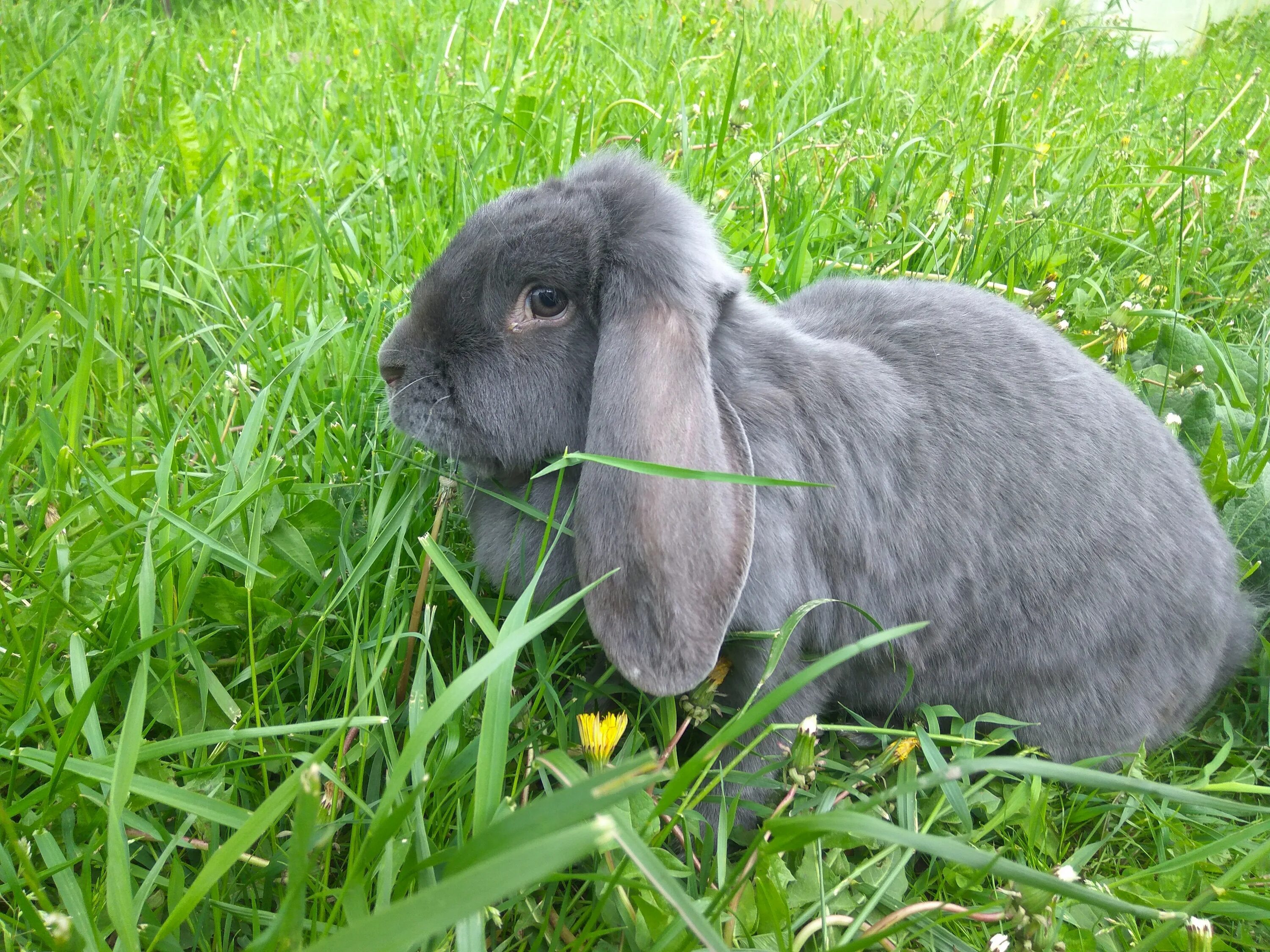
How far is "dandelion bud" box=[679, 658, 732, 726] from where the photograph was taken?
195 centimetres

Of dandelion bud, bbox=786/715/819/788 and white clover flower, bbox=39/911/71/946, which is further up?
white clover flower, bbox=39/911/71/946

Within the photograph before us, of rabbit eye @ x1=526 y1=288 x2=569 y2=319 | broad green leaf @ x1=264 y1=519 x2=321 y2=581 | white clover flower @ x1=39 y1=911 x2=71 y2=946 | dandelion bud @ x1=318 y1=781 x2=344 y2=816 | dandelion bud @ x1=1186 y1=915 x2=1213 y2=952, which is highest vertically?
rabbit eye @ x1=526 y1=288 x2=569 y2=319

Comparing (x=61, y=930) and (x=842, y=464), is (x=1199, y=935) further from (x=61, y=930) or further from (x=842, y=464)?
(x=61, y=930)

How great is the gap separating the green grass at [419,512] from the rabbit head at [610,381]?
0.21 metres

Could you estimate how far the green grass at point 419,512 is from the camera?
1.46 metres

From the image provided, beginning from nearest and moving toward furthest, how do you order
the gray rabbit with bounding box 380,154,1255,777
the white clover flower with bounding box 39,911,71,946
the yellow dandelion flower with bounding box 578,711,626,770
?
the white clover flower with bounding box 39,911,71,946 < the yellow dandelion flower with bounding box 578,711,626,770 < the gray rabbit with bounding box 380,154,1255,777

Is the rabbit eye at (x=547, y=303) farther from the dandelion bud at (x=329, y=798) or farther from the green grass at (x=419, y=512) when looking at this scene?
the dandelion bud at (x=329, y=798)

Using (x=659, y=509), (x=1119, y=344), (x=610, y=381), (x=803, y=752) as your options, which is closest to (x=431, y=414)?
(x=610, y=381)

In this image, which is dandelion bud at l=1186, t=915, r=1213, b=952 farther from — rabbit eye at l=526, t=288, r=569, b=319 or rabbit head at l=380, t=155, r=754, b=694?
rabbit eye at l=526, t=288, r=569, b=319

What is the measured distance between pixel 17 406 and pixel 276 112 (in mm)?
2090

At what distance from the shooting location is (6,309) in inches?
100

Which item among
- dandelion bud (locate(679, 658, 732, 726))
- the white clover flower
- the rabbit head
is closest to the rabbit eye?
the rabbit head

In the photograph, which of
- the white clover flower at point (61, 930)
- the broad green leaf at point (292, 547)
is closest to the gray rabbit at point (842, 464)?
the broad green leaf at point (292, 547)

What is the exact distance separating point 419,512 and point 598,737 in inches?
36.2
